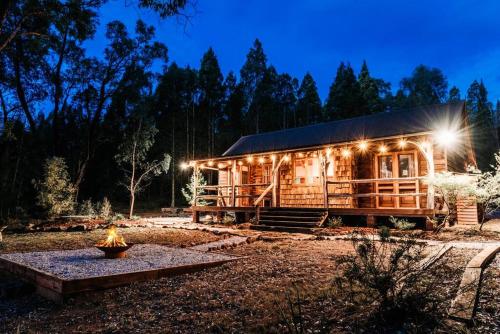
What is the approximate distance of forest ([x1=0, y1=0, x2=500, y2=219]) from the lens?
1725cm

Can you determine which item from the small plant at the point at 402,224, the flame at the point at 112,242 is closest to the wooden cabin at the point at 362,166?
the small plant at the point at 402,224

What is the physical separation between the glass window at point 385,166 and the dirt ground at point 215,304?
8.28m

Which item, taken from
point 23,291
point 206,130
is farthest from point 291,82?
point 23,291

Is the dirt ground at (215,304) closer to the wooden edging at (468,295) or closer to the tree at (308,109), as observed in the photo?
the wooden edging at (468,295)

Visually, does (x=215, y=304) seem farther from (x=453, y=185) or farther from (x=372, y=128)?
(x=372, y=128)

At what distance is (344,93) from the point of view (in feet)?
128

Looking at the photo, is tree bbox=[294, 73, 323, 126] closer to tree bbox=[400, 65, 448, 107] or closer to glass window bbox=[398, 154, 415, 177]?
tree bbox=[400, 65, 448, 107]

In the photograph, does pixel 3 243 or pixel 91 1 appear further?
pixel 91 1

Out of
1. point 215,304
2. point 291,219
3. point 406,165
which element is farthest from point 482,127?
point 215,304

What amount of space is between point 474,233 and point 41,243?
1219 centimetres

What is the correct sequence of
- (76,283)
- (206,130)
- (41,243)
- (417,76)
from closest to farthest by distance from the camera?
(76,283) → (41,243) → (206,130) → (417,76)

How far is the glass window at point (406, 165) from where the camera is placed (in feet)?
44.8

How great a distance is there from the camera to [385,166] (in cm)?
1426

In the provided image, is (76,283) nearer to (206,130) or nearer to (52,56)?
(52,56)
